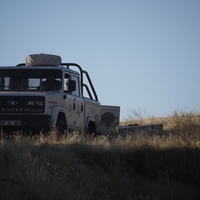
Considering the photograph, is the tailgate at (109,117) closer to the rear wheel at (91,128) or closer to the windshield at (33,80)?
the rear wheel at (91,128)

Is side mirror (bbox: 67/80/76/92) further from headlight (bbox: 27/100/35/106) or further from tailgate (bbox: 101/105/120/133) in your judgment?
tailgate (bbox: 101/105/120/133)

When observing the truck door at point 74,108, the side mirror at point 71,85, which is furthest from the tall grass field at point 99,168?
the side mirror at point 71,85

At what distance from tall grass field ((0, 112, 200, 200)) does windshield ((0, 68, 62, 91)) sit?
1.75 meters

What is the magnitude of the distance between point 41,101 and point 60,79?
1396mm

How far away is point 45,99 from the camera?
47.7 ft

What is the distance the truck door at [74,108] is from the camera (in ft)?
51.8

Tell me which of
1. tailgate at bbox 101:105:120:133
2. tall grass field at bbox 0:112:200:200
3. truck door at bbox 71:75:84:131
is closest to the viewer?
tall grass field at bbox 0:112:200:200

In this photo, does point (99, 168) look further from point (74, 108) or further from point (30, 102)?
point (74, 108)

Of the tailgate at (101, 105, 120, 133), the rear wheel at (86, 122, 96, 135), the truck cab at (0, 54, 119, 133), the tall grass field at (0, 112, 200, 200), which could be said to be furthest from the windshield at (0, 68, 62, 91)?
the tailgate at (101, 105, 120, 133)

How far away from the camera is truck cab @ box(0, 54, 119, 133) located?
14.5 m

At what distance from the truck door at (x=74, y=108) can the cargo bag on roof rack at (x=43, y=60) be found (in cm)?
79

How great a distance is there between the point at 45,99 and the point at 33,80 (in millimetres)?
1451

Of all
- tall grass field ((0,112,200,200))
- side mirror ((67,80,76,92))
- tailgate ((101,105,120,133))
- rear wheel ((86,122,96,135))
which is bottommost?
tall grass field ((0,112,200,200))

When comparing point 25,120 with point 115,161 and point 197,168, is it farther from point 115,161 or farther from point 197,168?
point 197,168
